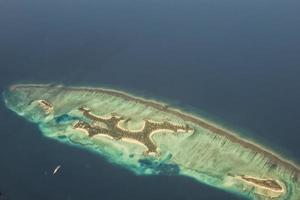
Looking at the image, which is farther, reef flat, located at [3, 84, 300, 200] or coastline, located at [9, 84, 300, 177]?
coastline, located at [9, 84, 300, 177]

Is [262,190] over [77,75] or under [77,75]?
under

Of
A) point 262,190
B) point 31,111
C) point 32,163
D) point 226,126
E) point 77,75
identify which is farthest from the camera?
point 77,75

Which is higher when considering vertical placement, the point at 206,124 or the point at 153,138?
the point at 206,124

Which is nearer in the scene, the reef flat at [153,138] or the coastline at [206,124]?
the reef flat at [153,138]

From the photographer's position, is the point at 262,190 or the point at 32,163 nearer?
the point at 262,190

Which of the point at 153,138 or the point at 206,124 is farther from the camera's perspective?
the point at 206,124

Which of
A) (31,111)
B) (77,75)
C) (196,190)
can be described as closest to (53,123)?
(31,111)

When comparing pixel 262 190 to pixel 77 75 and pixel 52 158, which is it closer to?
pixel 52 158

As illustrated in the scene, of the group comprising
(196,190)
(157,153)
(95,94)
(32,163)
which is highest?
(95,94)
